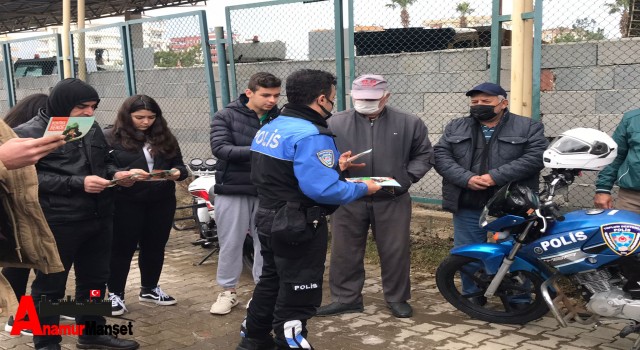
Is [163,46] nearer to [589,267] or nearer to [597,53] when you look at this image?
[597,53]

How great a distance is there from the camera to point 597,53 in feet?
17.5

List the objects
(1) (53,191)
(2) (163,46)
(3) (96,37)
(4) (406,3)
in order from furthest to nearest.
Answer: (3) (96,37)
(2) (163,46)
(4) (406,3)
(1) (53,191)

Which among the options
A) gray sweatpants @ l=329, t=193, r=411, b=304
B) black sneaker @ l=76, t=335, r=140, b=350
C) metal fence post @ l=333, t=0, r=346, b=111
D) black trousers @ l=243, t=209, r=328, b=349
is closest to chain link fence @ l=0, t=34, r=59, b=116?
metal fence post @ l=333, t=0, r=346, b=111

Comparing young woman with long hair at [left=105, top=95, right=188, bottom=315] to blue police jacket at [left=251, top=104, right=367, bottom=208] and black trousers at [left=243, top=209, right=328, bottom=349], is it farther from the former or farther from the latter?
black trousers at [left=243, top=209, right=328, bottom=349]

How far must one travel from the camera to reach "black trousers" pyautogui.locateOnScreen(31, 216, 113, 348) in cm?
400

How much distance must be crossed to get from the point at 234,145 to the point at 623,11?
3.26 metres

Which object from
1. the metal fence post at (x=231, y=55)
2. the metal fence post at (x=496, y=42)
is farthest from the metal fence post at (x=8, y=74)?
the metal fence post at (x=496, y=42)

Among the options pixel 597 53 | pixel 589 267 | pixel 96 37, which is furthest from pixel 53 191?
pixel 96 37

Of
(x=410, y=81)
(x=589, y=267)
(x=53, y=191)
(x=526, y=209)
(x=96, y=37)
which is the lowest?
(x=589, y=267)

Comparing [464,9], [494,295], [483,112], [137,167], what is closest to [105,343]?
[137,167]

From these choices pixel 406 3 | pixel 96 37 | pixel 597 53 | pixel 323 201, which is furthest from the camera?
pixel 96 37

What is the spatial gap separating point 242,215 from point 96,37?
603 centimetres

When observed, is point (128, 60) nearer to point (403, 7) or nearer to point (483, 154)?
point (403, 7)

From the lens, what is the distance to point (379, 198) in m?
4.88
